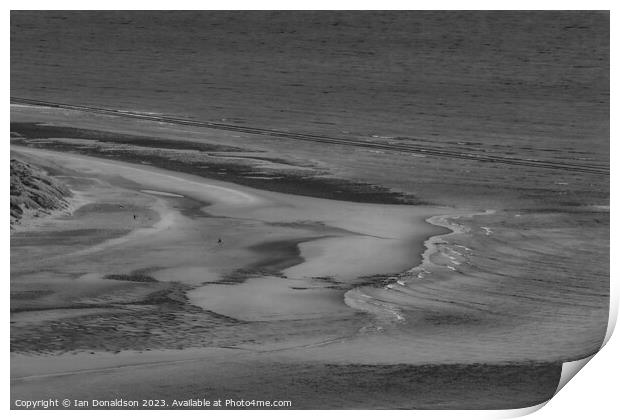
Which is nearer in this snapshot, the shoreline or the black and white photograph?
the black and white photograph

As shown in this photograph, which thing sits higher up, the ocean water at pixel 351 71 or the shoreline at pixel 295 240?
the ocean water at pixel 351 71

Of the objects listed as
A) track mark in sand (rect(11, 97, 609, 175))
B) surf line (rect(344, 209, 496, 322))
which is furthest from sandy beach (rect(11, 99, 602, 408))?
track mark in sand (rect(11, 97, 609, 175))

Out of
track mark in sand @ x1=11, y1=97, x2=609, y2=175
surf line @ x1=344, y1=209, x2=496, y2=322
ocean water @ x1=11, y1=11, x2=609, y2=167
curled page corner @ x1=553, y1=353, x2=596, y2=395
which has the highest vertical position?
ocean water @ x1=11, y1=11, x2=609, y2=167

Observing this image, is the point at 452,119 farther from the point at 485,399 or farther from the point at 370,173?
the point at 485,399

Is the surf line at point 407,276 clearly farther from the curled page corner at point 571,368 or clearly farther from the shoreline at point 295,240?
the curled page corner at point 571,368

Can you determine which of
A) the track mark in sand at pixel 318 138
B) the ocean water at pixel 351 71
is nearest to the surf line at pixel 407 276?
the track mark in sand at pixel 318 138

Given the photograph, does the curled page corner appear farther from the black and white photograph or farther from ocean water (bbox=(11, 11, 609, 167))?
ocean water (bbox=(11, 11, 609, 167))
